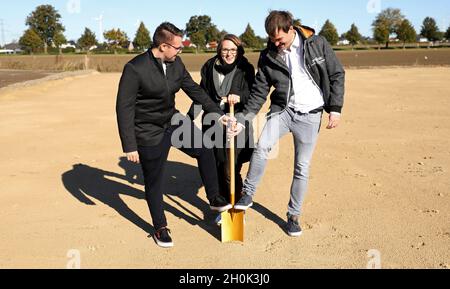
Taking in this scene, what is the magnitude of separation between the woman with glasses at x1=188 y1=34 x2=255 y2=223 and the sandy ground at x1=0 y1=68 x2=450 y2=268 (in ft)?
2.29

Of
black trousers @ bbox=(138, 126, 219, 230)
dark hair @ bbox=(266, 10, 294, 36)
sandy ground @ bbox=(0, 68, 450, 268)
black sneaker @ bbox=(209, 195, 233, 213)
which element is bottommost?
sandy ground @ bbox=(0, 68, 450, 268)

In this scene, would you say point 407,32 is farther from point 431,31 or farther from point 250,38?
point 250,38

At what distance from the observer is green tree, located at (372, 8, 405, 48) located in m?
73.3

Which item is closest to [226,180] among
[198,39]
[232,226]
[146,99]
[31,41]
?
[232,226]

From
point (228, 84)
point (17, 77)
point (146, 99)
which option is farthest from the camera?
point (17, 77)

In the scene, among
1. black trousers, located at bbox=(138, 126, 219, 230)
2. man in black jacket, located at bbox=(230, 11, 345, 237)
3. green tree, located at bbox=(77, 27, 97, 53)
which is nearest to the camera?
man in black jacket, located at bbox=(230, 11, 345, 237)

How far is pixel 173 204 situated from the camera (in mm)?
5012

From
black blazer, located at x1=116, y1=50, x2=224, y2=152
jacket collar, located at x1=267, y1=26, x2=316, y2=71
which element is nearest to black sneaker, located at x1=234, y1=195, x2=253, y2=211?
black blazer, located at x1=116, y1=50, x2=224, y2=152

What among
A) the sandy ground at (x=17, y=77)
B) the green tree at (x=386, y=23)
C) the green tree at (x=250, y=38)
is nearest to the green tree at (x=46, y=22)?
the green tree at (x=250, y=38)

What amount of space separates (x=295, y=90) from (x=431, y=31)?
87.7m

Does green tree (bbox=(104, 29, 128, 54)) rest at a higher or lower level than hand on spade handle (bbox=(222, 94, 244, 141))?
higher

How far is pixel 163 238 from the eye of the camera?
3885 mm

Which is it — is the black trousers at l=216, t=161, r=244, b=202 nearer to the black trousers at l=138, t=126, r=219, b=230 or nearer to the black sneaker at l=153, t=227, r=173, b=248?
the black trousers at l=138, t=126, r=219, b=230
